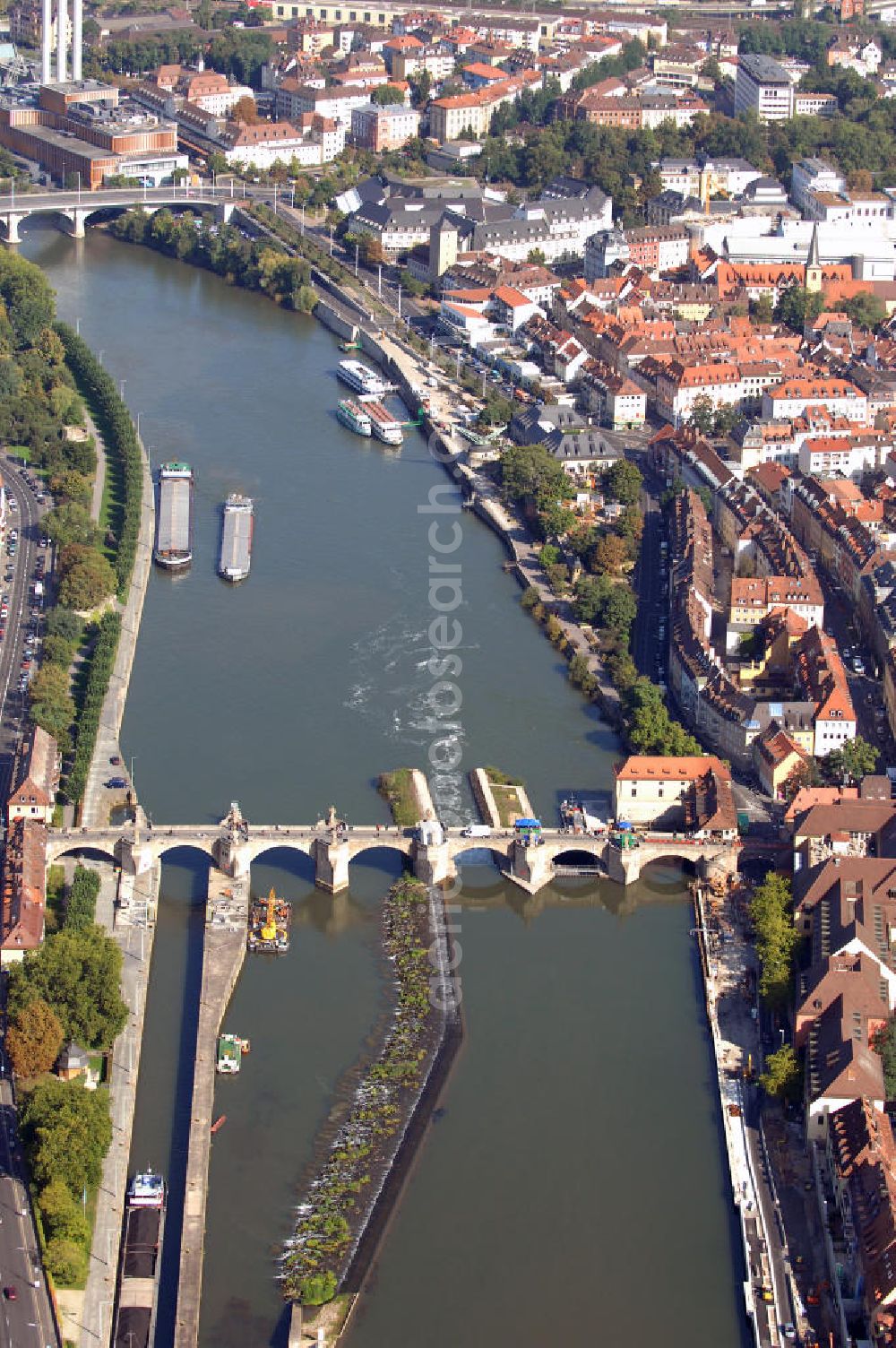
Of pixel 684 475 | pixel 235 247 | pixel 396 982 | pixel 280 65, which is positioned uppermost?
pixel 280 65

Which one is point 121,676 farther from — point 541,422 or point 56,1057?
point 541,422

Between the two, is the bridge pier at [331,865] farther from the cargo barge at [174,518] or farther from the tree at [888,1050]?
the cargo barge at [174,518]

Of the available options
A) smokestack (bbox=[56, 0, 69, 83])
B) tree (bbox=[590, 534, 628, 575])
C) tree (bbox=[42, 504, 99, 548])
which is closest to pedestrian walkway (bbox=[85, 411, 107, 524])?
tree (bbox=[42, 504, 99, 548])

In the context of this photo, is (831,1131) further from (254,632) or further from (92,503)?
(92,503)

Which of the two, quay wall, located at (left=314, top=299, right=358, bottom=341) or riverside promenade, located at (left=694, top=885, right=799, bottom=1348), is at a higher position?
quay wall, located at (left=314, top=299, right=358, bottom=341)

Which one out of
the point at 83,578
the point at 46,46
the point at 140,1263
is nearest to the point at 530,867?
the point at 140,1263

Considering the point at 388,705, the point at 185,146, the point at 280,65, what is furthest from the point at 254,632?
the point at 280,65

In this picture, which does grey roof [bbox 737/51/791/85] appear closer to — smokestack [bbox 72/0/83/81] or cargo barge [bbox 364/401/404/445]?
smokestack [bbox 72/0/83/81]
